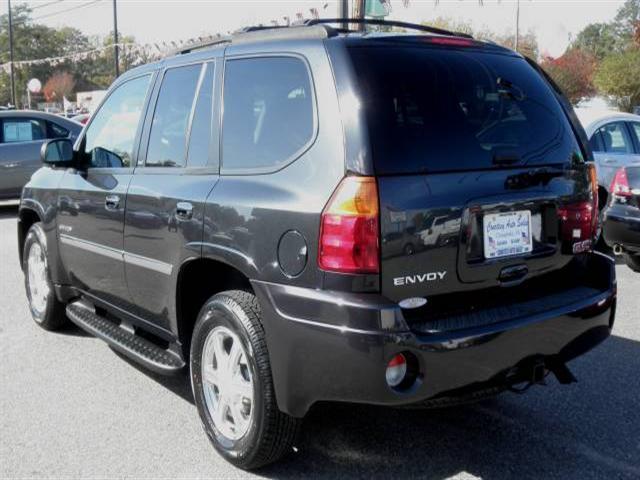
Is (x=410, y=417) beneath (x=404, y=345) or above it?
beneath

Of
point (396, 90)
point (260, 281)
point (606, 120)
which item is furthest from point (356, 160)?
point (606, 120)

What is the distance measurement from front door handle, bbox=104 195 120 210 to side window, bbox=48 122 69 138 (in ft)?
30.2

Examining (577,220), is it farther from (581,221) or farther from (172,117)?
(172,117)

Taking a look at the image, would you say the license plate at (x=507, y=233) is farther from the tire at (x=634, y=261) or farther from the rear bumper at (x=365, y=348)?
the tire at (x=634, y=261)

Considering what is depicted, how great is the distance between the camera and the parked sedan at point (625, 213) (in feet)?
23.2

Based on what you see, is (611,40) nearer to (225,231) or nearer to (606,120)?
(606,120)

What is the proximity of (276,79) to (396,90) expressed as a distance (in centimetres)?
60

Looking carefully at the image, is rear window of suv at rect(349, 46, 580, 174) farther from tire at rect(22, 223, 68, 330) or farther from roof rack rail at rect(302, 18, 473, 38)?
tire at rect(22, 223, 68, 330)

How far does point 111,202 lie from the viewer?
164 inches

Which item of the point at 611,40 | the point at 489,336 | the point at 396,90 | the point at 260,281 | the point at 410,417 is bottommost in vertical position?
the point at 410,417

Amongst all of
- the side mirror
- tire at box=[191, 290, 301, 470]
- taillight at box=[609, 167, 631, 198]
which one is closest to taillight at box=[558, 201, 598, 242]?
tire at box=[191, 290, 301, 470]

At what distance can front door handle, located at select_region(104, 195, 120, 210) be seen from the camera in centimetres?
411

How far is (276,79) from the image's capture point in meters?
3.21

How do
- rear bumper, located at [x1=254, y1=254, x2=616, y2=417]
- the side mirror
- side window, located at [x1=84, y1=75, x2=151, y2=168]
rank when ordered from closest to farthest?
rear bumper, located at [x1=254, y1=254, x2=616, y2=417] → side window, located at [x1=84, y1=75, x2=151, y2=168] → the side mirror
